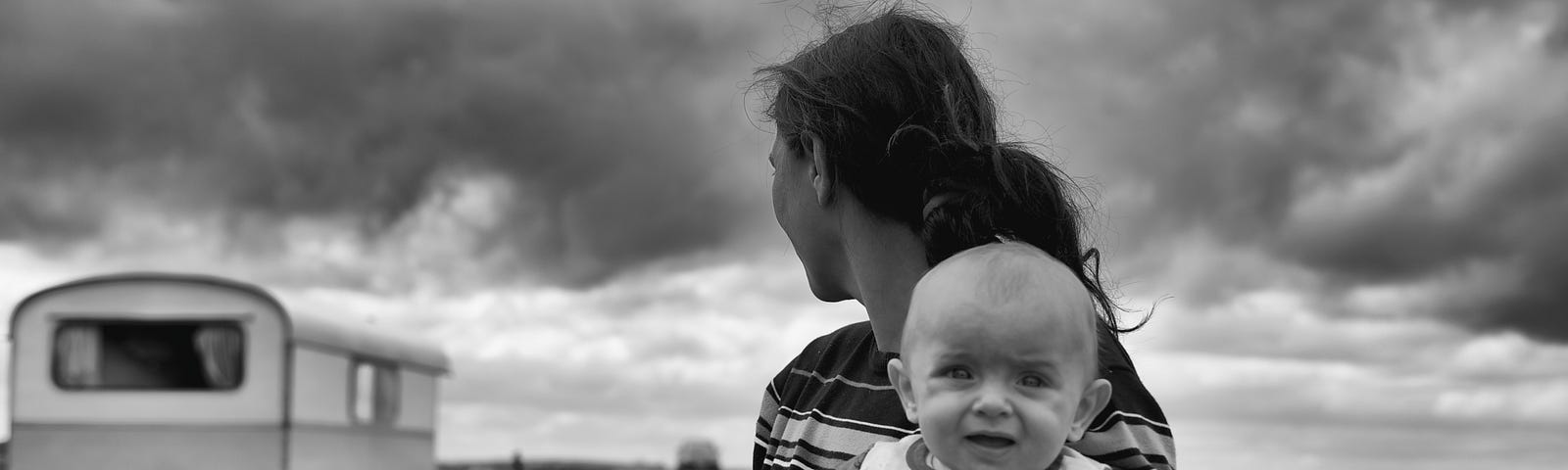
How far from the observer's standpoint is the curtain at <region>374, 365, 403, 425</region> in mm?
10344

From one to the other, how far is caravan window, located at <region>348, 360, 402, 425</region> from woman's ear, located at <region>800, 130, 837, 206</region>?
304 inches

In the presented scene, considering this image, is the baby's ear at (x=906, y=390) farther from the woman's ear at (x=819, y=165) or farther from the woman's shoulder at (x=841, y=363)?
the woman's ear at (x=819, y=165)

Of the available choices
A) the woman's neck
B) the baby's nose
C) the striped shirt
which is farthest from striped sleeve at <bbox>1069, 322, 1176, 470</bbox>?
the woman's neck

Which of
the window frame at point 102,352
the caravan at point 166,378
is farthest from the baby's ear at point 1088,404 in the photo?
the window frame at point 102,352

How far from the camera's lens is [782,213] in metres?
2.67

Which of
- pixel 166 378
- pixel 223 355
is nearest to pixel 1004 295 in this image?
pixel 223 355

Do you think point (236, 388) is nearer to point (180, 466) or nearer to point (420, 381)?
point (180, 466)

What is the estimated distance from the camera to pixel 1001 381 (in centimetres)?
194

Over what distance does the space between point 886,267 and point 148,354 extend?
7.98 metres

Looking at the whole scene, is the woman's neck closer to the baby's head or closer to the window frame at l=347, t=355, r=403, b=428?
the baby's head

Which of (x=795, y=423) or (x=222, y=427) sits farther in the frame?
(x=222, y=427)

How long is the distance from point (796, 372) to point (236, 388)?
700 cm

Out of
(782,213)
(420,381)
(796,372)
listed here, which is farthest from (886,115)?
(420,381)

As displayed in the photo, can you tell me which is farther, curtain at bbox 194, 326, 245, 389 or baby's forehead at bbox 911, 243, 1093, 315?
curtain at bbox 194, 326, 245, 389
